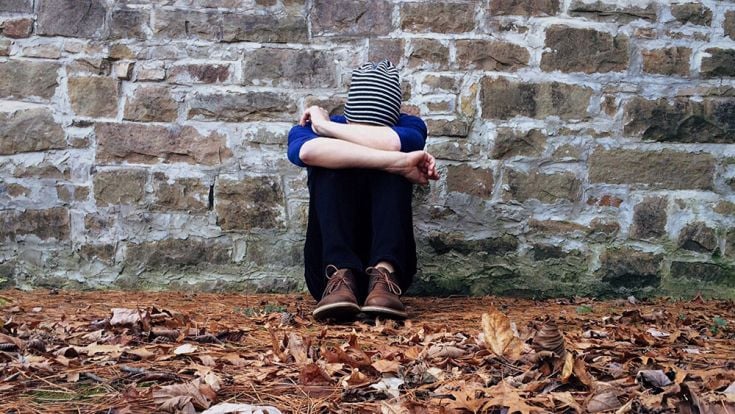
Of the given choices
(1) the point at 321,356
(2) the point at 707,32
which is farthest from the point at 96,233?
(2) the point at 707,32

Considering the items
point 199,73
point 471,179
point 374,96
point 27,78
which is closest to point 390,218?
point 374,96

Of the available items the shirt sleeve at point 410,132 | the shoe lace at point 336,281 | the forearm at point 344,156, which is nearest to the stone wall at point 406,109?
the shirt sleeve at point 410,132

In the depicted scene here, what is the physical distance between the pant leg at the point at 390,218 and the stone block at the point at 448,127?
0.67 meters

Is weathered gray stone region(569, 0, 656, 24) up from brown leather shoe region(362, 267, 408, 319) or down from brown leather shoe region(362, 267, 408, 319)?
up

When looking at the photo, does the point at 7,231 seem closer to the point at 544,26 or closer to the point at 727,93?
the point at 544,26

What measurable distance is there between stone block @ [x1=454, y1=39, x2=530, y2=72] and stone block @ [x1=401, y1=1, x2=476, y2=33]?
87mm

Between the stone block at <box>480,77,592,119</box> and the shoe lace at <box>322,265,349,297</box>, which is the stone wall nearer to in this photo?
the stone block at <box>480,77,592,119</box>

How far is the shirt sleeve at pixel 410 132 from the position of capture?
3.22 m

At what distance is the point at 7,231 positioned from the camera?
149 inches

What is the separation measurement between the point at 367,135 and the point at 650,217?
162cm

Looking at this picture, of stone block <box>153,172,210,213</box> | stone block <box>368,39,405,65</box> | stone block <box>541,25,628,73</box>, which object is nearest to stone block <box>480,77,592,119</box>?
stone block <box>541,25,628,73</box>

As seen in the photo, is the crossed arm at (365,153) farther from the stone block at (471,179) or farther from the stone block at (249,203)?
the stone block at (249,203)

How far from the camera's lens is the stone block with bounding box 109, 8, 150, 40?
12.4 feet

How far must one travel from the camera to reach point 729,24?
377 centimetres
